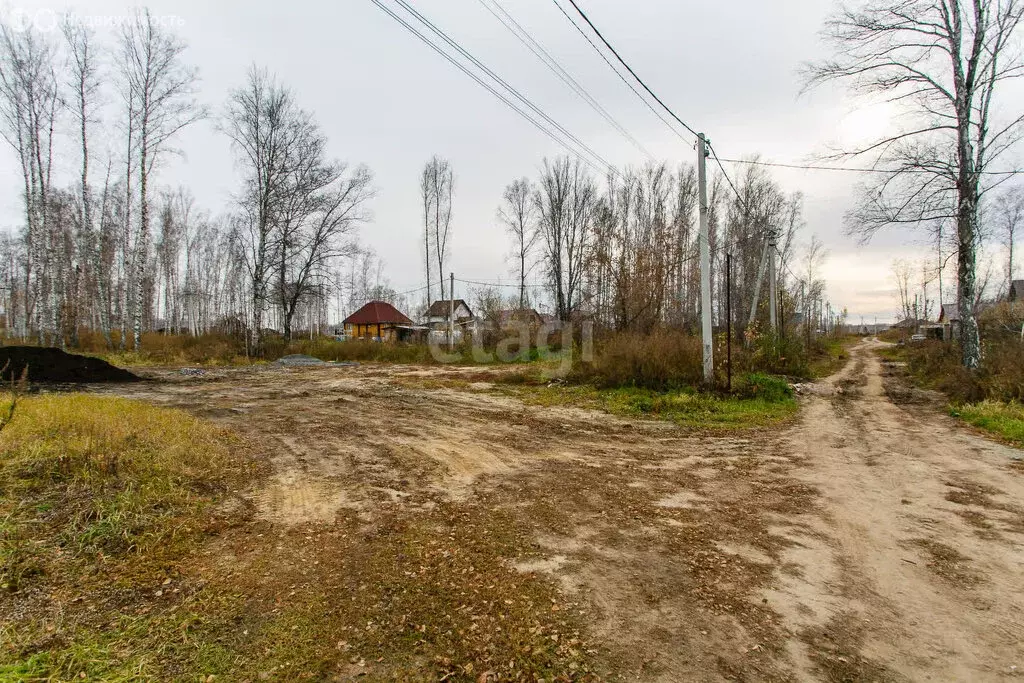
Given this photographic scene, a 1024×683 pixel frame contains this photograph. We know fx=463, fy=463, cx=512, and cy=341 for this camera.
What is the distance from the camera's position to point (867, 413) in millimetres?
10203

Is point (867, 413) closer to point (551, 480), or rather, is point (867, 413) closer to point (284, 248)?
point (551, 480)

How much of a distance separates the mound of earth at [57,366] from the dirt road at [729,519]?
603 centimetres

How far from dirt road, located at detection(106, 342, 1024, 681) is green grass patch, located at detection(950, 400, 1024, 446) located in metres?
0.44

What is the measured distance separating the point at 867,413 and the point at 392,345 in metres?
21.4

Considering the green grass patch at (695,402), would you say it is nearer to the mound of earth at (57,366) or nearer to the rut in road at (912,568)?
the rut in road at (912,568)

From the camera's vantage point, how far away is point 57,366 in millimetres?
12711

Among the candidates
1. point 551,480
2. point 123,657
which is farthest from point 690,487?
point 123,657

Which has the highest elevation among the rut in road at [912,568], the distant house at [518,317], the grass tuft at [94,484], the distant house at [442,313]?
the distant house at [442,313]

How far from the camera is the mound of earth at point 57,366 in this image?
12.1 meters

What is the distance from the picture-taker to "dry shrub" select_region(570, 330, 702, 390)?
11.8 metres

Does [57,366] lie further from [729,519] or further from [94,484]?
[729,519]

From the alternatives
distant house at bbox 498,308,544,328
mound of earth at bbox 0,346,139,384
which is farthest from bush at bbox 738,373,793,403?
mound of earth at bbox 0,346,139,384

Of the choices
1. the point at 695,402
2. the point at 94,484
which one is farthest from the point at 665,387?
the point at 94,484

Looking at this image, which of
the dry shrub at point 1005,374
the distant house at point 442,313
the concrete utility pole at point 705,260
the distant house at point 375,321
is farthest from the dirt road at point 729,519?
the distant house at point 375,321
